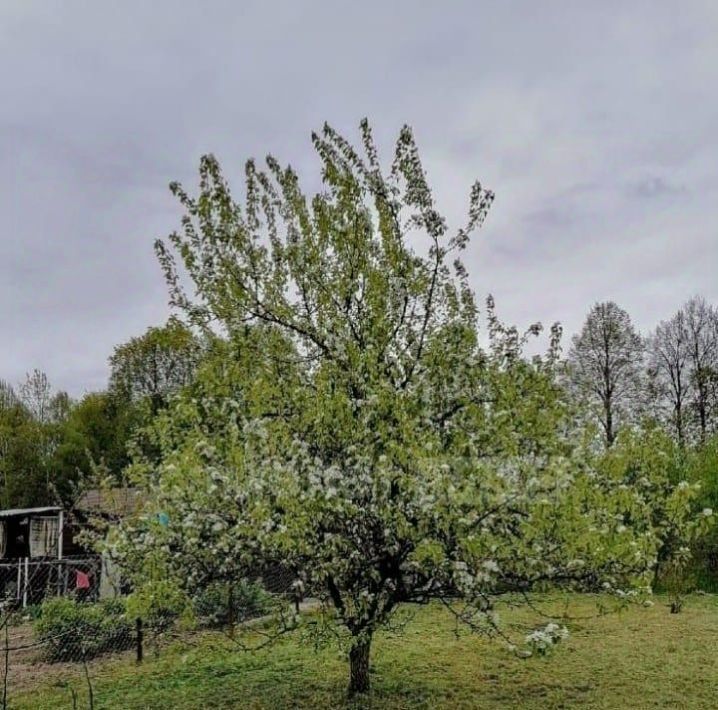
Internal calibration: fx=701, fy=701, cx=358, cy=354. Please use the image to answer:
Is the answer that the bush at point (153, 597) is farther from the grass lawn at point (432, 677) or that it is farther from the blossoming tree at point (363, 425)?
the grass lawn at point (432, 677)

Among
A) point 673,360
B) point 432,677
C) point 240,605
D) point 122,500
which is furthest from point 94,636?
point 673,360

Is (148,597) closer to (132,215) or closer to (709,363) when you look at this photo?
(132,215)

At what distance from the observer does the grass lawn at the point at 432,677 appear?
538 cm

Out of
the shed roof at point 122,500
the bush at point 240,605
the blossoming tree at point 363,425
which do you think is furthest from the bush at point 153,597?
the bush at point 240,605

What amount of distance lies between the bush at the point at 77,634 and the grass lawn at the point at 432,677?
0.50 m

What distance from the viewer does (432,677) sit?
605cm

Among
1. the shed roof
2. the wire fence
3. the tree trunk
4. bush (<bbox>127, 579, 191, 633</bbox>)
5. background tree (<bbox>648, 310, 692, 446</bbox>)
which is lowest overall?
the wire fence

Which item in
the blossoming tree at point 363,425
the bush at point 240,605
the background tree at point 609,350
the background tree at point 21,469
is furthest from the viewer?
the background tree at point 21,469

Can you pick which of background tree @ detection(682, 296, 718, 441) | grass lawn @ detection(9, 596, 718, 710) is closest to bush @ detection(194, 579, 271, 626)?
grass lawn @ detection(9, 596, 718, 710)

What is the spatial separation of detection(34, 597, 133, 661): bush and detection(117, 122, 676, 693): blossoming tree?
12.1 ft

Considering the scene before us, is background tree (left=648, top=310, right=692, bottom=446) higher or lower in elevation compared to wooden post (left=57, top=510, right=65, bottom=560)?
higher

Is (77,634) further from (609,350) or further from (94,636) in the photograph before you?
(609,350)

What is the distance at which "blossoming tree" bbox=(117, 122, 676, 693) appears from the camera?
13.2 ft

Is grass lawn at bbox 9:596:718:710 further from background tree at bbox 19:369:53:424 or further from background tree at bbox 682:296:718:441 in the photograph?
background tree at bbox 19:369:53:424
